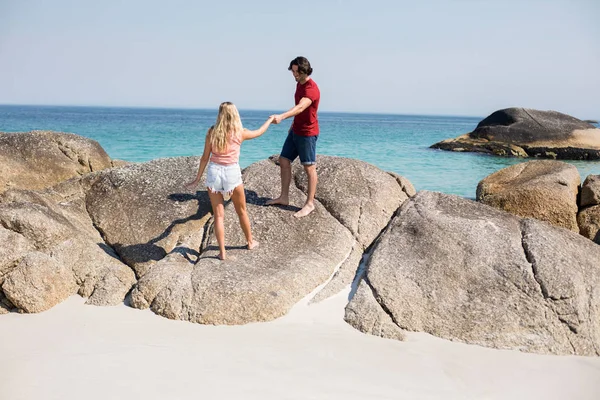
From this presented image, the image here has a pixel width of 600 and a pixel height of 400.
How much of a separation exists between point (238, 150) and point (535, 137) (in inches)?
973

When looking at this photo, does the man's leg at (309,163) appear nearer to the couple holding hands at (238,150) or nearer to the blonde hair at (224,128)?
the couple holding hands at (238,150)

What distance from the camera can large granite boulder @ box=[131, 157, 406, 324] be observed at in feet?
18.4

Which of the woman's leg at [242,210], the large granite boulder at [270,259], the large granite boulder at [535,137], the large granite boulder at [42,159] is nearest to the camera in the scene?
the large granite boulder at [270,259]

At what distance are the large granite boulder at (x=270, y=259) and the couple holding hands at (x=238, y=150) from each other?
0.22m

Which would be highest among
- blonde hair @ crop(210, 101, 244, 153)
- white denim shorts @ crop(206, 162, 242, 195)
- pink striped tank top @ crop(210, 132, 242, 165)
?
blonde hair @ crop(210, 101, 244, 153)

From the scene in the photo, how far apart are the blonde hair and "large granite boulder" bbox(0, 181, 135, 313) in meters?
1.84

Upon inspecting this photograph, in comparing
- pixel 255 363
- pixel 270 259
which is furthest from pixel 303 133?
pixel 255 363

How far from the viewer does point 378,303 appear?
5711 mm


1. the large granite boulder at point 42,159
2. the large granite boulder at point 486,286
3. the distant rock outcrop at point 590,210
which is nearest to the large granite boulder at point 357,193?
the large granite boulder at point 486,286

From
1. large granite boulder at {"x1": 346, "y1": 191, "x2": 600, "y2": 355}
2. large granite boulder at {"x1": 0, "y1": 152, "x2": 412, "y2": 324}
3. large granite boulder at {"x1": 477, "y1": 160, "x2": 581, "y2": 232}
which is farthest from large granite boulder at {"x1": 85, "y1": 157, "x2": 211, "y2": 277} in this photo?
large granite boulder at {"x1": 477, "y1": 160, "x2": 581, "y2": 232}

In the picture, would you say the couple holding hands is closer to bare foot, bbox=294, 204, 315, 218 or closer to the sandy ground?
bare foot, bbox=294, 204, 315, 218

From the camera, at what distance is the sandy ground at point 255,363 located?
4.38 meters

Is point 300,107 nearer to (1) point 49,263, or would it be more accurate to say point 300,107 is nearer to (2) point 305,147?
(2) point 305,147

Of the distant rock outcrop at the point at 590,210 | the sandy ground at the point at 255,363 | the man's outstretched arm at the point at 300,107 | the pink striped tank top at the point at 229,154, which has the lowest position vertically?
the sandy ground at the point at 255,363
